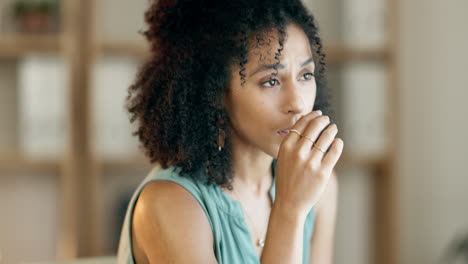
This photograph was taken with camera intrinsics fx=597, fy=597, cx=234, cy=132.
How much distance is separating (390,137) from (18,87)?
1.73 meters

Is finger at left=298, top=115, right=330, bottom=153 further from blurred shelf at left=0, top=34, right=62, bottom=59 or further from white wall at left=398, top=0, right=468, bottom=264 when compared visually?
white wall at left=398, top=0, right=468, bottom=264

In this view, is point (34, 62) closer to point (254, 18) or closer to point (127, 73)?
point (127, 73)

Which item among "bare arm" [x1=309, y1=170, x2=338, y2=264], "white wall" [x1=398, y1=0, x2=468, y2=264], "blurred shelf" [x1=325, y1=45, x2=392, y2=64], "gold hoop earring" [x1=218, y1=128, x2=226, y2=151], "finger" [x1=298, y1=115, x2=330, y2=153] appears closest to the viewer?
"finger" [x1=298, y1=115, x2=330, y2=153]

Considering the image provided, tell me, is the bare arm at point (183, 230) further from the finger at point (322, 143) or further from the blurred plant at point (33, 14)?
the blurred plant at point (33, 14)

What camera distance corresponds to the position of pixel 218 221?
117 cm

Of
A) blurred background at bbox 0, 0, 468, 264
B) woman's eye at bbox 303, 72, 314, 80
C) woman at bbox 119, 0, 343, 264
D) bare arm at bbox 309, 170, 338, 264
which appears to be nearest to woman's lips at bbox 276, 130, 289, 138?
woman at bbox 119, 0, 343, 264

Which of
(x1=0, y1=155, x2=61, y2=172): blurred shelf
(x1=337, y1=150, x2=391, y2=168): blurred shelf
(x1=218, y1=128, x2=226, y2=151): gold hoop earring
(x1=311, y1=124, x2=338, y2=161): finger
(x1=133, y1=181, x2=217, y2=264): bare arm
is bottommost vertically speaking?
(x1=0, y1=155, x2=61, y2=172): blurred shelf

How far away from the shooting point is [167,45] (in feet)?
3.79

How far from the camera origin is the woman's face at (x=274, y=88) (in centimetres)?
107

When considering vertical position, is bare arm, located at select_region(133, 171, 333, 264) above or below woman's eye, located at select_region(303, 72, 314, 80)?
below

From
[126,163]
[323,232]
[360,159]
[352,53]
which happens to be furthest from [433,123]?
[323,232]

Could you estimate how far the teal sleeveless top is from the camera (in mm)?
1160

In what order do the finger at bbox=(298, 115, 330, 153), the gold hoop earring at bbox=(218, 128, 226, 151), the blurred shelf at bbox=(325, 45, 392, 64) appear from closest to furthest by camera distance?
the finger at bbox=(298, 115, 330, 153), the gold hoop earring at bbox=(218, 128, 226, 151), the blurred shelf at bbox=(325, 45, 392, 64)

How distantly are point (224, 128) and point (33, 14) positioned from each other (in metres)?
1.78
